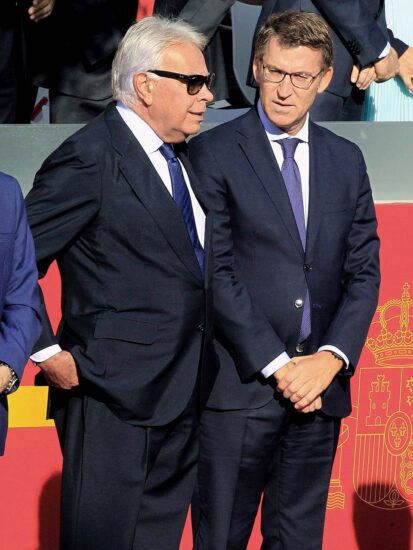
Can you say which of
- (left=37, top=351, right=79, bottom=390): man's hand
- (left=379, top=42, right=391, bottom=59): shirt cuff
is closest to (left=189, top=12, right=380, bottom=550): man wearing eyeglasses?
(left=37, top=351, right=79, bottom=390): man's hand

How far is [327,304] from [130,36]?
36.0 inches

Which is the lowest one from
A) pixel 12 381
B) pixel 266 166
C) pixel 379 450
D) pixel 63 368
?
pixel 379 450

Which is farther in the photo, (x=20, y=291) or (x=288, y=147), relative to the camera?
(x=288, y=147)

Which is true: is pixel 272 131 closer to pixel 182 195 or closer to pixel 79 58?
pixel 182 195

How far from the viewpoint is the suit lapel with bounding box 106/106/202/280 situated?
3.31 meters

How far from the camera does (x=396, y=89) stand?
483 centimetres

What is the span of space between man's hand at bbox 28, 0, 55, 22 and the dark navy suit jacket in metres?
1.50

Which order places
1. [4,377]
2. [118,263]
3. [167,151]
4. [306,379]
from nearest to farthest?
1. [4,377]
2. [118,263]
3. [167,151]
4. [306,379]

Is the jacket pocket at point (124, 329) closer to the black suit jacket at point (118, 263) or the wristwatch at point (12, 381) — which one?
the black suit jacket at point (118, 263)

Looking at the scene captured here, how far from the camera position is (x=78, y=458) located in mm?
3373

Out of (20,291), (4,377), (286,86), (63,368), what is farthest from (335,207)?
(4,377)

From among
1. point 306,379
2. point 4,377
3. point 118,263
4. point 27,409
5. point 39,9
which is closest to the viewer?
point 4,377

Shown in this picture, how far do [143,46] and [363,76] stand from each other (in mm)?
1342

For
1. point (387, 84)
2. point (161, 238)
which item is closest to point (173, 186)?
point (161, 238)
